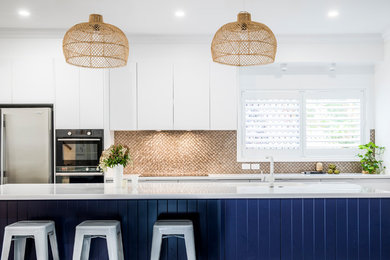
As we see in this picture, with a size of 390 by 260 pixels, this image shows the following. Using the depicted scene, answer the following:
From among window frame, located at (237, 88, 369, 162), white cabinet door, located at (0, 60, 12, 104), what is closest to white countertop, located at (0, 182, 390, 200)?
white cabinet door, located at (0, 60, 12, 104)

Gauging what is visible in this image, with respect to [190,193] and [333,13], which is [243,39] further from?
[333,13]

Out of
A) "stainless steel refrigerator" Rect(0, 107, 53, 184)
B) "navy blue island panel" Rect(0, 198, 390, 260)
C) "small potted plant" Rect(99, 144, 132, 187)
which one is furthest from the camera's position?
"stainless steel refrigerator" Rect(0, 107, 53, 184)

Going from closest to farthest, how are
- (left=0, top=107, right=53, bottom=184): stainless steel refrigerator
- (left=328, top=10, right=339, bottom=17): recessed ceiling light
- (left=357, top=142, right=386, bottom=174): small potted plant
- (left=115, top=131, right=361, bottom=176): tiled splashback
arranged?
(left=328, top=10, right=339, bottom=17): recessed ceiling light < (left=0, top=107, right=53, bottom=184): stainless steel refrigerator < (left=357, top=142, right=386, bottom=174): small potted plant < (left=115, top=131, right=361, bottom=176): tiled splashback

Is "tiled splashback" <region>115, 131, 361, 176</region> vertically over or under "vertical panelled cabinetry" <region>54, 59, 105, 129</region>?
under

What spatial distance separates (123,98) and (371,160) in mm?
3753

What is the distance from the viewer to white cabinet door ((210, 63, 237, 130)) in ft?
15.8

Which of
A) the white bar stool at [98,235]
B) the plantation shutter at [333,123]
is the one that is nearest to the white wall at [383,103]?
the plantation shutter at [333,123]

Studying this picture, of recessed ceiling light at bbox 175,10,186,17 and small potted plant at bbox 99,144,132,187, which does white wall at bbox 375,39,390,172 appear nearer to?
recessed ceiling light at bbox 175,10,186,17

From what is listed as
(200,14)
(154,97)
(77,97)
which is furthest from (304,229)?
(77,97)

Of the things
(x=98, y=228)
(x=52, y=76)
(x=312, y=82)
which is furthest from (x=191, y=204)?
(x=312, y=82)

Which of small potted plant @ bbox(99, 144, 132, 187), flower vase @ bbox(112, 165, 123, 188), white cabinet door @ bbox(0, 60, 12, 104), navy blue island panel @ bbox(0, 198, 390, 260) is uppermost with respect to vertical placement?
white cabinet door @ bbox(0, 60, 12, 104)

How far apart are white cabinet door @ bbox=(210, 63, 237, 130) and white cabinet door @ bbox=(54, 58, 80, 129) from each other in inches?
74.6

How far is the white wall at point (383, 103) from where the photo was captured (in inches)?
189

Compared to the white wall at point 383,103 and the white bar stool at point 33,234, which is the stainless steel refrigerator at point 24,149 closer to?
the white bar stool at point 33,234
